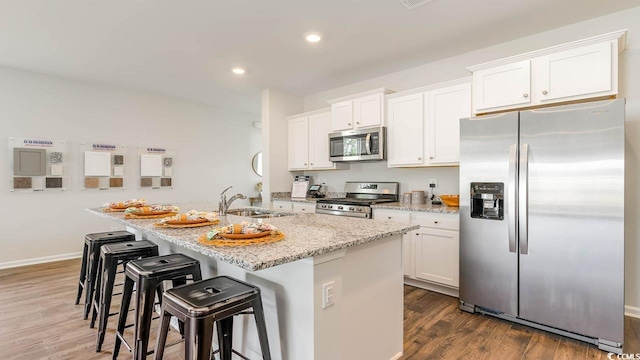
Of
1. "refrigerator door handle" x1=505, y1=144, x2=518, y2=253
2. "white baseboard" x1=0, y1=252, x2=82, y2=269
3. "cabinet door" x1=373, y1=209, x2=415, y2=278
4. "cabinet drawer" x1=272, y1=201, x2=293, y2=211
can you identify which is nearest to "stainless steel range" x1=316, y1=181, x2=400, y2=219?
"cabinet door" x1=373, y1=209, x2=415, y2=278

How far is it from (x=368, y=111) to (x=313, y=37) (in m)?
1.22

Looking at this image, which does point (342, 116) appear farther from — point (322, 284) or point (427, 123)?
point (322, 284)

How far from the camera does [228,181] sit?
20.1 feet

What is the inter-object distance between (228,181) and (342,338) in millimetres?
4933

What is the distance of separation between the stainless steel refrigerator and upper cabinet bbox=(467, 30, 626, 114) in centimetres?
31

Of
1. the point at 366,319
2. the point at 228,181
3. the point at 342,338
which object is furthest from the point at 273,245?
the point at 228,181

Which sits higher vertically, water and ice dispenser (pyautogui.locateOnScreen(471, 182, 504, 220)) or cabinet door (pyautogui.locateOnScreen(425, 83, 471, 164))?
cabinet door (pyautogui.locateOnScreen(425, 83, 471, 164))

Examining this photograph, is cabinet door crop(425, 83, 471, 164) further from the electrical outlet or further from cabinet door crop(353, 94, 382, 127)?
the electrical outlet

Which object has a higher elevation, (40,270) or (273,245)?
(273,245)

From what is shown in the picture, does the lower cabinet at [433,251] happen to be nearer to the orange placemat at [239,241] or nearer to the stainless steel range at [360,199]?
the stainless steel range at [360,199]

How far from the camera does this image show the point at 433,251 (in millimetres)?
3162

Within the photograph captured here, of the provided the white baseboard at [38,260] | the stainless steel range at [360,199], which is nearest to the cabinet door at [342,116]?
the stainless steel range at [360,199]

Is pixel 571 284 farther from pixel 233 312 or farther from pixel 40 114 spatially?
pixel 40 114

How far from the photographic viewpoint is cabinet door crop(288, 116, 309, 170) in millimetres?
4785
